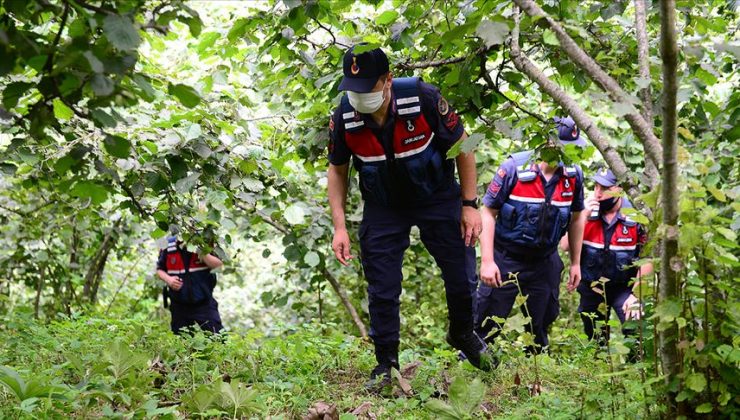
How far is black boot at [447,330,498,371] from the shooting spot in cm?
415

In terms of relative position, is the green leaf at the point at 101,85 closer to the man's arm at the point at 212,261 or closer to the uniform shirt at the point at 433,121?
the uniform shirt at the point at 433,121

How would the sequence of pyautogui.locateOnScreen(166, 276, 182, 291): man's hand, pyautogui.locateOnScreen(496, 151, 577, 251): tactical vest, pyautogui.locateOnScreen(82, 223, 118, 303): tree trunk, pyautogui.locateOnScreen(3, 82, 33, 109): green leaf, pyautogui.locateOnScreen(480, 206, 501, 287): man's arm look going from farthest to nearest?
pyautogui.locateOnScreen(82, 223, 118, 303): tree trunk → pyautogui.locateOnScreen(166, 276, 182, 291): man's hand → pyautogui.locateOnScreen(496, 151, 577, 251): tactical vest → pyautogui.locateOnScreen(480, 206, 501, 287): man's arm → pyautogui.locateOnScreen(3, 82, 33, 109): green leaf

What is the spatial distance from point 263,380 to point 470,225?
141cm

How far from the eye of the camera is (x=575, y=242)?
547 centimetres

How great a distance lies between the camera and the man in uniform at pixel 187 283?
7137 millimetres

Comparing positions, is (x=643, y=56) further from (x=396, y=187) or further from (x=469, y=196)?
(x=396, y=187)

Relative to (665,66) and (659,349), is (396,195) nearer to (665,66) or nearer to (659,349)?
(659,349)

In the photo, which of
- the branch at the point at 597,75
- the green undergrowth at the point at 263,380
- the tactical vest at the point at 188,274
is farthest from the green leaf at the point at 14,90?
the tactical vest at the point at 188,274

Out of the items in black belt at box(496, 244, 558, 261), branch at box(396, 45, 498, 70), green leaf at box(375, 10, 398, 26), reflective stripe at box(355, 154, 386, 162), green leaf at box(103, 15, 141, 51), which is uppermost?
green leaf at box(375, 10, 398, 26)

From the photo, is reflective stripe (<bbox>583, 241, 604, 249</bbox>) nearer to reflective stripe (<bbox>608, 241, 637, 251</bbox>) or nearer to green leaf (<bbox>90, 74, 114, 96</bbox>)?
reflective stripe (<bbox>608, 241, 637, 251</bbox>)

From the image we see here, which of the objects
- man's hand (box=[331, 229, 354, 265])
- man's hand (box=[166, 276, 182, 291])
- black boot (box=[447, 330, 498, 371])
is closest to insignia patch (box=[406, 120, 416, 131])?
man's hand (box=[331, 229, 354, 265])

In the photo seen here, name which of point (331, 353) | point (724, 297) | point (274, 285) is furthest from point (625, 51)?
point (274, 285)

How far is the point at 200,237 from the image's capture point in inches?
172

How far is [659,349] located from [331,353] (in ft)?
7.76
